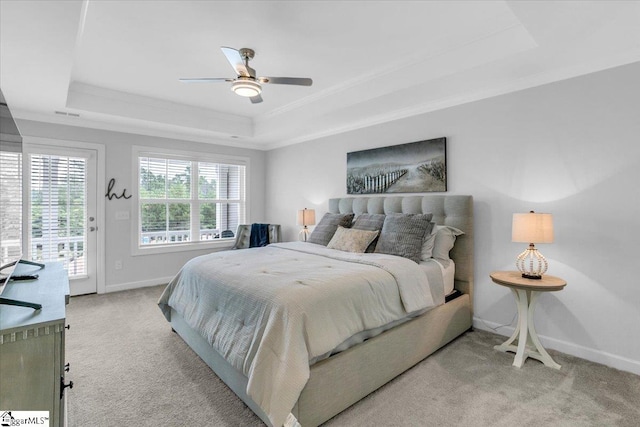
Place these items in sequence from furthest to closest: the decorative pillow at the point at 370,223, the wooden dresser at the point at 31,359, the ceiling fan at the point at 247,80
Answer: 1. the decorative pillow at the point at 370,223
2. the ceiling fan at the point at 247,80
3. the wooden dresser at the point at 31,359

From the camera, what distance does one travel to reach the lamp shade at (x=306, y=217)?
470 centimetres

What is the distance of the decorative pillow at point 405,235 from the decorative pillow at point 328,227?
0.67m

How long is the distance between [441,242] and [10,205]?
3159mm

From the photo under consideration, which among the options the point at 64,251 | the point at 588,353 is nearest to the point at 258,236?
the point at 64,251

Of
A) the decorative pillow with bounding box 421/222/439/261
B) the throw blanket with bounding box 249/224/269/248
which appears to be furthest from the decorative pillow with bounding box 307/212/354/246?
the throw blanket with bounding box 249/224/269/248

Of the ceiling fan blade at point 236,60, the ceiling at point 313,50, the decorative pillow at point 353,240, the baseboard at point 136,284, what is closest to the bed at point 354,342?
the decorative pillow at point 353,240

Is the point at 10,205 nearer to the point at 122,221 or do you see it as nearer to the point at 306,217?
the point at 122,221

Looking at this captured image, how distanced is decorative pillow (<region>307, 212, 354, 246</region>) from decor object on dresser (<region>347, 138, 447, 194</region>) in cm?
57

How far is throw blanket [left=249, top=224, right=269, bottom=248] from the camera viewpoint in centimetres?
528

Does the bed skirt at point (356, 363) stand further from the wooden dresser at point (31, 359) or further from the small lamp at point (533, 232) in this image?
the wooden dresser at point (31, 359)

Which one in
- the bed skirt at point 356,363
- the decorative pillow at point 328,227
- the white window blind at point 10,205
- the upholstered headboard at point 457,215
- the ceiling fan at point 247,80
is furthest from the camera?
the decorative pillow at point 328,227

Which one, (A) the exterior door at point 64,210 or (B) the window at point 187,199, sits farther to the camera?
(B) the window at point 187,199

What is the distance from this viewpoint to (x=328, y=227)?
3812 millimetres

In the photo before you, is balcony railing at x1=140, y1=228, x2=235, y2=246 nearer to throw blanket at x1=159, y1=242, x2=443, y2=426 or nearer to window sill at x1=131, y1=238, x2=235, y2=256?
window sill at x1=131, y1=238, x2=235, y2=256
